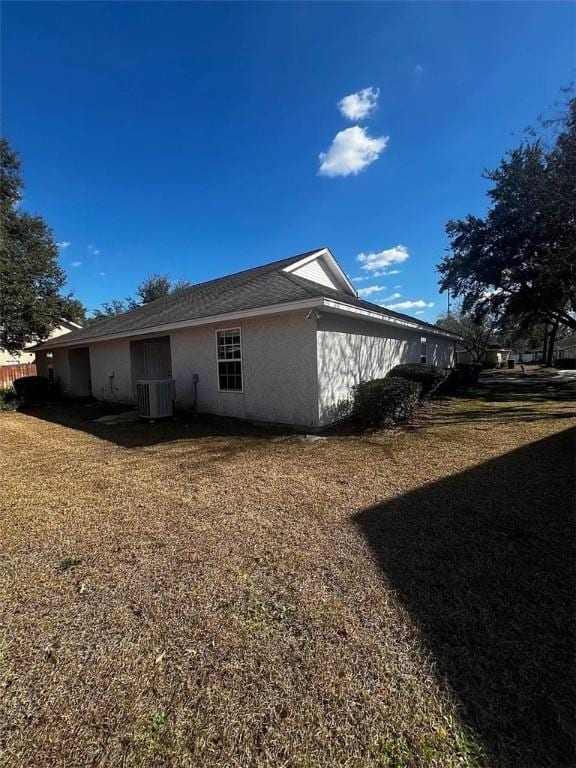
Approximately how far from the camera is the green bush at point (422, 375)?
10.0 metres

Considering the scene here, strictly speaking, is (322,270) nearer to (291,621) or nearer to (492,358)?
(291,621)

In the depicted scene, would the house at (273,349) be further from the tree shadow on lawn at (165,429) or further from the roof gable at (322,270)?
the tree shadow on lawn at (165,429)

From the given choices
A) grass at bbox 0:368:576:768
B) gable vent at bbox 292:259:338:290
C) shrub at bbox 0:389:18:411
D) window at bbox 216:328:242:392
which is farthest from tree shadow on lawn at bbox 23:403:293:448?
gable vent at bbox 292:259:338:290

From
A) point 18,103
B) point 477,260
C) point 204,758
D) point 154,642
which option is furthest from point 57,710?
point 477,260

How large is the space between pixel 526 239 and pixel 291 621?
19746 millimetres

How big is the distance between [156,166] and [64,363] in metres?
9.94

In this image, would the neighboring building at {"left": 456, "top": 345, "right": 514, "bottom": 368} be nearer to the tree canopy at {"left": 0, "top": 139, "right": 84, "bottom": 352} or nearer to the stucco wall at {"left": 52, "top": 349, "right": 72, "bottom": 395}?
the stucco wall at {"left": 52, "top": 349, "right": 72, "bottom": 395}

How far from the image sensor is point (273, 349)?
780cm

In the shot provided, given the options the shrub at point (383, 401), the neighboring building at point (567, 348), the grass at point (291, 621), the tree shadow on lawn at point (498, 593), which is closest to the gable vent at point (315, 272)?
the shrub at point (383, 401)

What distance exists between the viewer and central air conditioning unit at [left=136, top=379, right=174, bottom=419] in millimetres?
8953

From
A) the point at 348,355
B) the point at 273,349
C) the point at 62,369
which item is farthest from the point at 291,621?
the point at 62,369

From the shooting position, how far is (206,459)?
5664 millimetres

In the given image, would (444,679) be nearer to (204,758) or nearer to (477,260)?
(204,758)

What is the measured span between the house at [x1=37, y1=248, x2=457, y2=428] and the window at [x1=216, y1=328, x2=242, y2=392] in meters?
0.03
